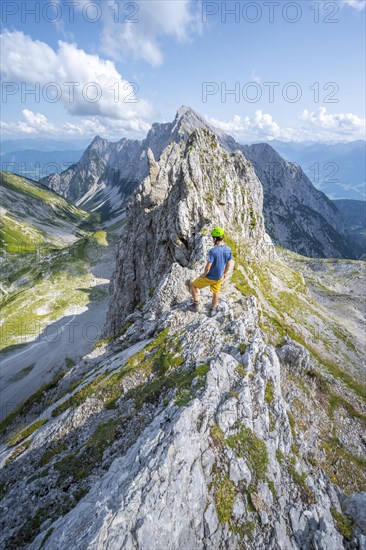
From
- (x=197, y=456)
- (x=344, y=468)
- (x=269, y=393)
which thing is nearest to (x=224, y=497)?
(x=197, y=456)

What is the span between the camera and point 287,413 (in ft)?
54.6

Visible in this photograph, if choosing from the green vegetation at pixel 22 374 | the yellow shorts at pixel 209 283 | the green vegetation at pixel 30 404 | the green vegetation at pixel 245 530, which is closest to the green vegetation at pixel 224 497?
the green vegetation at pixel 245 530

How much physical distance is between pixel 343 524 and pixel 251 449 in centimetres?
422

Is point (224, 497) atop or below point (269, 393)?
below

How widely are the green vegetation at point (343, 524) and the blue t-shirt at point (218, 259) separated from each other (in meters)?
13.5

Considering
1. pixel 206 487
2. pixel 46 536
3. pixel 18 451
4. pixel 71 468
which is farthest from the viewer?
pixel 18 451

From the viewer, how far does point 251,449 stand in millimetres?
13086

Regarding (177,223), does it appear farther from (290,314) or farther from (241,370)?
(241,370)

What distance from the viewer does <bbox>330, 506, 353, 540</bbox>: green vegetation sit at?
37.8 ft

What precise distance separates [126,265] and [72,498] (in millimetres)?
59543

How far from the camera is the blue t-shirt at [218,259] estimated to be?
19.9 m

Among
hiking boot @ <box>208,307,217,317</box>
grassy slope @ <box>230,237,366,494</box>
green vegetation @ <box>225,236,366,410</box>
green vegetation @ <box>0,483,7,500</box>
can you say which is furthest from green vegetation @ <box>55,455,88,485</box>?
green vegetation @ <box>225,236,366,410</box>

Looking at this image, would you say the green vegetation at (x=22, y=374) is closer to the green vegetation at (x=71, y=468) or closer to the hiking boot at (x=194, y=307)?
the hiking boot at (x=194, y=307)

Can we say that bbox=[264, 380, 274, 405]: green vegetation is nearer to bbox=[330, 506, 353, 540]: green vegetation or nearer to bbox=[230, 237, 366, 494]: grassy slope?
bbox=[230, 237, 366, 494]: grassy slope
